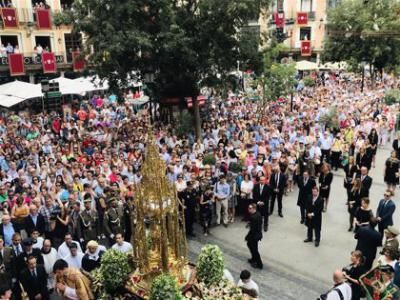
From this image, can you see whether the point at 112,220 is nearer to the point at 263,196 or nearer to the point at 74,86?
the point at 263,196

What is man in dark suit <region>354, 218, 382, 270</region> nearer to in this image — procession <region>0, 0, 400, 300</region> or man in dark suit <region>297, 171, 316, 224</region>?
procession <region>0, 0, 400, 300</region>

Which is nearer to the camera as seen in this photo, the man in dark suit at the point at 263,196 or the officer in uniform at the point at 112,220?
the officer in uniform at the point at 112,220

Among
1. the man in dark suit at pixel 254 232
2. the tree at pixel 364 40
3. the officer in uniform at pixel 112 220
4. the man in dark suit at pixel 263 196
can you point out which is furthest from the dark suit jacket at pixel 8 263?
the tree at pixel 364 40

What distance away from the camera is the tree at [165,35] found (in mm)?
16906

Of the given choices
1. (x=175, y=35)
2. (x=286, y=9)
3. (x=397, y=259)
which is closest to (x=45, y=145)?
(x=175, y=35)

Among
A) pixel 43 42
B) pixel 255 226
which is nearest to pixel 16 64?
pixel 43 42

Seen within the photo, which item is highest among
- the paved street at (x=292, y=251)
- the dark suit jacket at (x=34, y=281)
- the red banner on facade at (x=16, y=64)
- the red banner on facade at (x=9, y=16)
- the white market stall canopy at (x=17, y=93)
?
the red banner on facade at (x=9, y=16)

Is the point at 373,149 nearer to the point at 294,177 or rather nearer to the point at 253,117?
the point at 294,177

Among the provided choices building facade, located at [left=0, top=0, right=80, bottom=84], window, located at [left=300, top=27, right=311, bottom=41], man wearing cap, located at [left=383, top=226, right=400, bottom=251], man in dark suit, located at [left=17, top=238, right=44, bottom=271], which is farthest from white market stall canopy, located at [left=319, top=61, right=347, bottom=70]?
man in dark suit, located at [left=17, top=238, right=44, bottom=271]

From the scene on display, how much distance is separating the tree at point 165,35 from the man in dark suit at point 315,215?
864cm

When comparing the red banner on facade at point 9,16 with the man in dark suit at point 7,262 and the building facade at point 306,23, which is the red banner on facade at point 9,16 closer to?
the man in dark suit at point 7,262

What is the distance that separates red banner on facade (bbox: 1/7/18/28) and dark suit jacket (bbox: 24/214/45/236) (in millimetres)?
21225

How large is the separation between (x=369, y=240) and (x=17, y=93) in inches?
748

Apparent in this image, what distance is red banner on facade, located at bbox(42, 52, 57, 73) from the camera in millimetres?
29375
